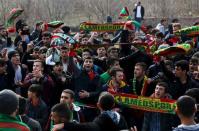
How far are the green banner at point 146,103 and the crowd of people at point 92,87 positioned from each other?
0.32 ft

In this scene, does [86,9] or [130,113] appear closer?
[130,113]

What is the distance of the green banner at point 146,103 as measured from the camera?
6.86 m

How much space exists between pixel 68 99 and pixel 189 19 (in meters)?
20.9

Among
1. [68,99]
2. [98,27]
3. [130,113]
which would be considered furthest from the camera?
[98,27]

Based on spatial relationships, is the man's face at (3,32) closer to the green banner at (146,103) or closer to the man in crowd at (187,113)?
the green banner at (146,103)

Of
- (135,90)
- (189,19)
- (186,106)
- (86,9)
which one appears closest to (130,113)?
(135,90)

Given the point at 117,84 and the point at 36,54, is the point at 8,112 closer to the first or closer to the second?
the point at 117,84

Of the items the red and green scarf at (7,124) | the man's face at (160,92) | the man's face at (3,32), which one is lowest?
the man's face at (160,92)

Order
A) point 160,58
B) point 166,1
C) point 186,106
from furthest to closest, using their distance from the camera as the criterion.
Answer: point 166,1 → point 160,58 → point 186,106

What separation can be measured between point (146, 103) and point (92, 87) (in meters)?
1.21

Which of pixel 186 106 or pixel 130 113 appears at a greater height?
pixel 186 106

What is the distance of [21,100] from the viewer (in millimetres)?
5902

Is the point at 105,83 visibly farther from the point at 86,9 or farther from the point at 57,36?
the point at 86,9

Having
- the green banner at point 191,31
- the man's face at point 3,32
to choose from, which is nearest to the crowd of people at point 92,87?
the green banner at point 191,31
